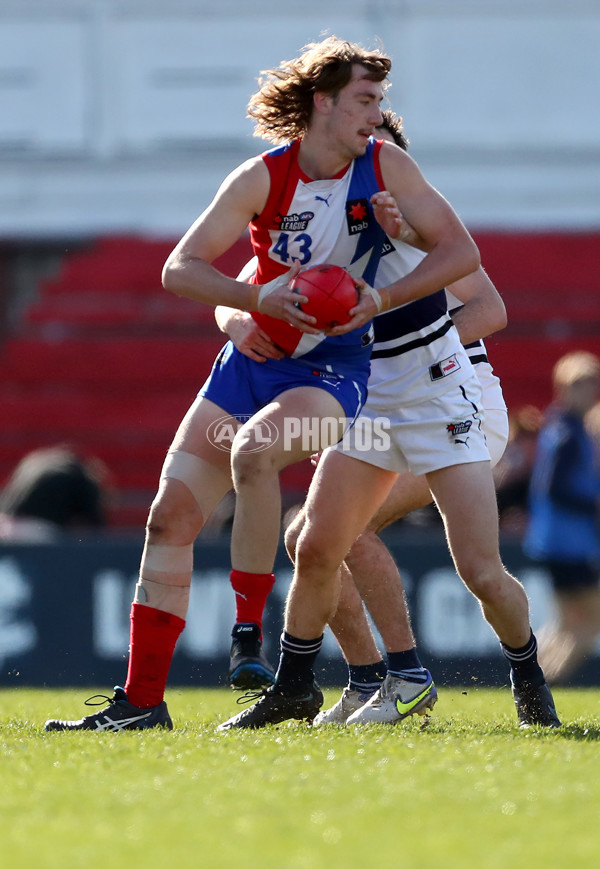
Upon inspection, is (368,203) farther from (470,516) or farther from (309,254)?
(470,516)

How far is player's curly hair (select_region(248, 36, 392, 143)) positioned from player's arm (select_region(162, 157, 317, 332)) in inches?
8.7

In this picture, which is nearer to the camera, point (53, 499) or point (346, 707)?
point (346, 707)

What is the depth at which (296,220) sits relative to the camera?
15.7ft

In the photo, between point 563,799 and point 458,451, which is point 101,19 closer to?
point 458,451

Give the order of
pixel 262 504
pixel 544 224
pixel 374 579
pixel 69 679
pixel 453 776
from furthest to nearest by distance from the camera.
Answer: pixel 544 224, pixel 69 679, pixel 374 579, pixel 262 504, pixel 453 776

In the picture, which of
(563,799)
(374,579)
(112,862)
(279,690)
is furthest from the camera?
(374,579)

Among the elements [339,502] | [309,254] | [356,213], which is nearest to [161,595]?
[339,502]

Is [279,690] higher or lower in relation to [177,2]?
lower

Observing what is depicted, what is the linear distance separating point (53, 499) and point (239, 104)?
967cm

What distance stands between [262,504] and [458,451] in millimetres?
753

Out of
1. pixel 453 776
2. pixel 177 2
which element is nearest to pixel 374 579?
pixel 453 776

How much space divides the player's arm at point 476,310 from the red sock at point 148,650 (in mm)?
1592

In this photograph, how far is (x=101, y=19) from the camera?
18781 mm

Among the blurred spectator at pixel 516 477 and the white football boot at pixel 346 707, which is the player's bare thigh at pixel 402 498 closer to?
the white football boot at pixel 346 707
